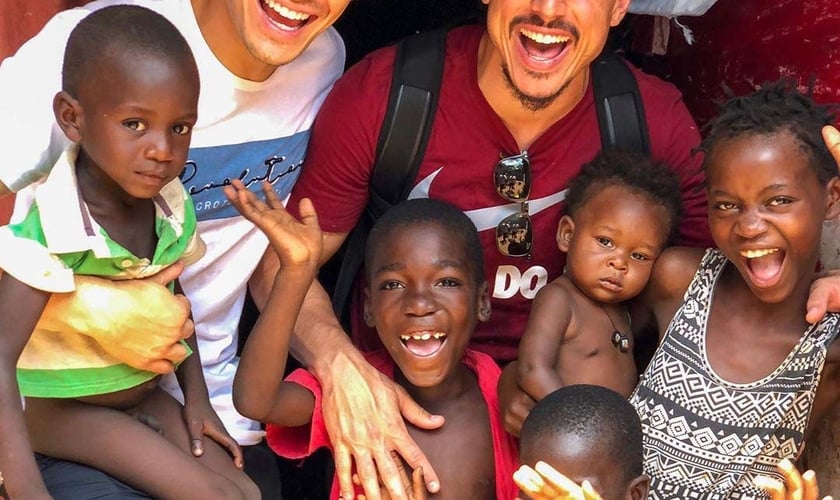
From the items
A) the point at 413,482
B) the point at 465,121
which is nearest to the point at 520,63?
the point at 465,121

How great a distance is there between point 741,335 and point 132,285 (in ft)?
4.59

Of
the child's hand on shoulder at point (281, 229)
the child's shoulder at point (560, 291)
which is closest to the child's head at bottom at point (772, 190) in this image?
the child's shoulder at point (560, 291)

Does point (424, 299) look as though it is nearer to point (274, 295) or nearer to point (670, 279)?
point (274, 295)

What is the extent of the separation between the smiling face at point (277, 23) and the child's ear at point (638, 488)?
1.29 meters

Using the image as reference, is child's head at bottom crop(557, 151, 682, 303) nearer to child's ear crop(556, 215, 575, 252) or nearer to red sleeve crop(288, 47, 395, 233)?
child's ear crop(556, 215, 575, 252)

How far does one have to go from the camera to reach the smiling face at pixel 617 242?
2.74m

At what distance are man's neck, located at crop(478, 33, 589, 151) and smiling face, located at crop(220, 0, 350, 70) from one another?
1.49 ft

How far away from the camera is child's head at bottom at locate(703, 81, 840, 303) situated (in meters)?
2.41

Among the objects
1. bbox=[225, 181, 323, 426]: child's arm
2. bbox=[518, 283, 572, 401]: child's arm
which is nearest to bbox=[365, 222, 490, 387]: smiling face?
bbox=[518, 283, 572, 401]: child's arm

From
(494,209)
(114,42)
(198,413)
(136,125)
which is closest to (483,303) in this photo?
(494,209)

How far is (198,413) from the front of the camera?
8.31 feet

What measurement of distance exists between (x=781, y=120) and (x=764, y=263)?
12.9 inches

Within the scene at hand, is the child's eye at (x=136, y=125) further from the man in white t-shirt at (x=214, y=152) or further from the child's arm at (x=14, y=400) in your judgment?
the child's arm at (x=14, y=400)

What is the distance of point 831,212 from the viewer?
253 cm
